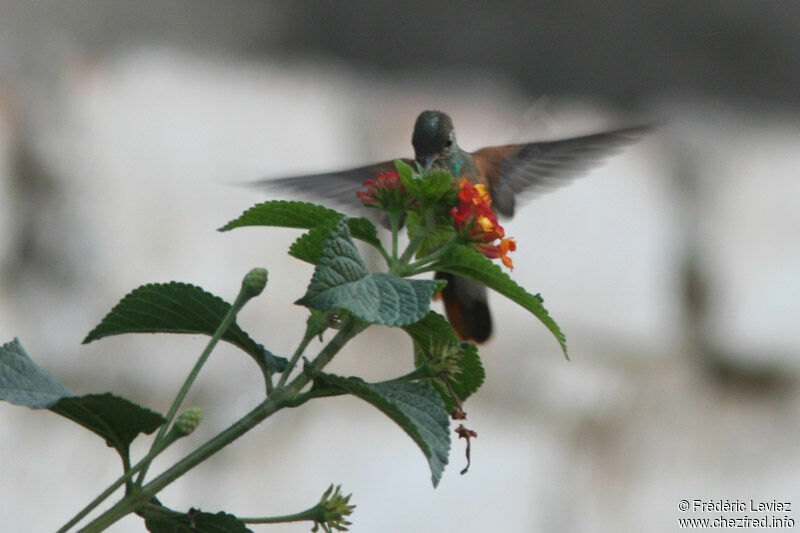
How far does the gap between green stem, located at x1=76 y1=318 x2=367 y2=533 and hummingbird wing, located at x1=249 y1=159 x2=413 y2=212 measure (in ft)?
1.78

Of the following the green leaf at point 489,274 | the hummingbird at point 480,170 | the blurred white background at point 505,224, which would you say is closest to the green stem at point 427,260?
the green leaf at point 489,274

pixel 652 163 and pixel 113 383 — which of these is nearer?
pixel 113 383

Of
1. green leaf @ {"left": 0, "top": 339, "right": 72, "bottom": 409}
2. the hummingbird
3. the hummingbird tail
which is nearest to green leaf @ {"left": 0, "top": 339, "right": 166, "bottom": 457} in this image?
green leaf @ {"left": 0, "top": 339, "right": 72, "bottom": 409}

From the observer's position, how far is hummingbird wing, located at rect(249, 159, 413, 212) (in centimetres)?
99

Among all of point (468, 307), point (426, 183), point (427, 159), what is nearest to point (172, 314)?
point (426, 183)

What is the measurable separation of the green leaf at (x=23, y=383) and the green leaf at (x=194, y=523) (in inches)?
2.7

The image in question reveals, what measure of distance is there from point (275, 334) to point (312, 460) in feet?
0.67

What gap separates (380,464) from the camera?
5.40 ft

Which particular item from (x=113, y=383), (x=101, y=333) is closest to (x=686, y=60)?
(x=113, y=383)

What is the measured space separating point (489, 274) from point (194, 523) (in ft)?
0.58

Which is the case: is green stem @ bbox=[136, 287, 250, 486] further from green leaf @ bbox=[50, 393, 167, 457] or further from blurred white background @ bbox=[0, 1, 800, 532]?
blurred white background @ bbox=[0, 1, 800, 532]

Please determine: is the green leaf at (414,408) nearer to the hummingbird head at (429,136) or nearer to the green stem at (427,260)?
the green stem at (427,260)

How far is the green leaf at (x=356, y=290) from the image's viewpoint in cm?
44

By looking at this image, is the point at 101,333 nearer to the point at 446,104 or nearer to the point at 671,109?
the point at 446,104
